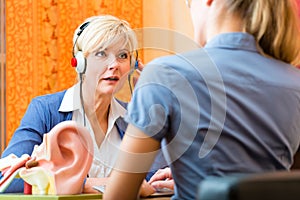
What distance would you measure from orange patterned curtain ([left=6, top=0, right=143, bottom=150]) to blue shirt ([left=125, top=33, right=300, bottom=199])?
238 centimetres

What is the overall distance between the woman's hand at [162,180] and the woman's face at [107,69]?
58 cm

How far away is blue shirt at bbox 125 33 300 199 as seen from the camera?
1027mm

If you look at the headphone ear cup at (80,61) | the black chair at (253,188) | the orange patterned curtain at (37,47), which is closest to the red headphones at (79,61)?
the headphone ear cup at (80,61)

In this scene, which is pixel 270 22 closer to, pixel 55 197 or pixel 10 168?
pixel 55 197

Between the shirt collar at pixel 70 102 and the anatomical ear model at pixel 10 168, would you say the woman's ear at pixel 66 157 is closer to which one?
the anatomical ear model at pixel 10 168

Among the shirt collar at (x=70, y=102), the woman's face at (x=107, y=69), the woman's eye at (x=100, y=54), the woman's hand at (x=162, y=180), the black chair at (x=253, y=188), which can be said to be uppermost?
the black chair at (x=253, y=188)

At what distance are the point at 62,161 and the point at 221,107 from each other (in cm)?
53

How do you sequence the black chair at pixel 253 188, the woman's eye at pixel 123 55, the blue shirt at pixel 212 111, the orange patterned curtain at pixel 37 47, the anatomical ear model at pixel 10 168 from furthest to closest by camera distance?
the orange patterned curtain at pixel 37 47
the woman's eye at pixel 123 55
the anatomical ear model at pixel 10 168
the blue shirt at pixel 212 111
the black chair at pixel 253 188

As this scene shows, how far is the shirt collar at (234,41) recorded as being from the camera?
110 cm

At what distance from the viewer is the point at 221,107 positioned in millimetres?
1050

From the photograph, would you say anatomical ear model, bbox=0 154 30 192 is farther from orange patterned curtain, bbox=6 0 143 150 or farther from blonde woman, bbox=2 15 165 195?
orange patterned curtain, bbox=6 0 143 150

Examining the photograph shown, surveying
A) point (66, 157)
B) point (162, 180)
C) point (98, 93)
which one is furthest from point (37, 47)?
point (66, 157)

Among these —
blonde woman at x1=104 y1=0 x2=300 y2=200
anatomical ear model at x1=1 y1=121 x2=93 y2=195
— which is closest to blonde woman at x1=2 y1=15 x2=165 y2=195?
anatomical ear model at x1=1 y1=121 x2=93 y2=195

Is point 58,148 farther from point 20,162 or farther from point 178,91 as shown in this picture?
point 178,91
